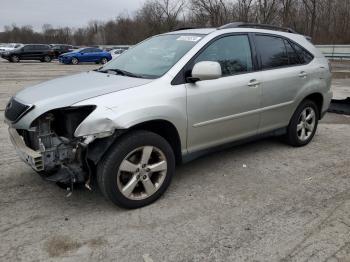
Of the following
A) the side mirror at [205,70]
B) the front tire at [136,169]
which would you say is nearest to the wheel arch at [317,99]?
the side mirror at [205,70]

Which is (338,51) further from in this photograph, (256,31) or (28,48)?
(256,31)

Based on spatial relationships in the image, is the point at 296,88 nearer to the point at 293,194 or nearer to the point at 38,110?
the point at 293,194

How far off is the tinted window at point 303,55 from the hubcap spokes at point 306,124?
2.28 feet

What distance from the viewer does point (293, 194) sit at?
13.4 ft

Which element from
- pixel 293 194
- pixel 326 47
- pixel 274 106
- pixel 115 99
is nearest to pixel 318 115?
pixel 274 106

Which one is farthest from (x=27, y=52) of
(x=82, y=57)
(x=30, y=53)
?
(x=82, y=57)

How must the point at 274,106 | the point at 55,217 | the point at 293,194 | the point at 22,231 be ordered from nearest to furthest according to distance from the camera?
the point at 22,231
the point at 55,217
the point at 293,194
the point at 274,106

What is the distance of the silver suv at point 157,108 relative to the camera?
11.2ft

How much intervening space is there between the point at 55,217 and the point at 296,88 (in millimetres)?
3528

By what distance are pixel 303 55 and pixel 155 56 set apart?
2.35m

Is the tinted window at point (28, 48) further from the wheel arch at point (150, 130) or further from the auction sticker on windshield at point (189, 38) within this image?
the wheel arch at point (150, 130)

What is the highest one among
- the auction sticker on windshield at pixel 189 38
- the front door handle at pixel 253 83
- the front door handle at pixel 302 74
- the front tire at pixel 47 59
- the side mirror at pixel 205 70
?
the front tire at pixel 47 59

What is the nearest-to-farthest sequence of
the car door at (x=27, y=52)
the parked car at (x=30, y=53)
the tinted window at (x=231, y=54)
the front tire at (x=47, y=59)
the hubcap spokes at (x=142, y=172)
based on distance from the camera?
the hubcap spokes at (x=142, y=172) < the tinted window at (x=231, y=54) < the parked car at (x=30, y=53) < the car door at (x=27, y=52) < the front tire at (x=47, y=59)

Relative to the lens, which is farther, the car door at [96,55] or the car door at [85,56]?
the car door at [96,55]
